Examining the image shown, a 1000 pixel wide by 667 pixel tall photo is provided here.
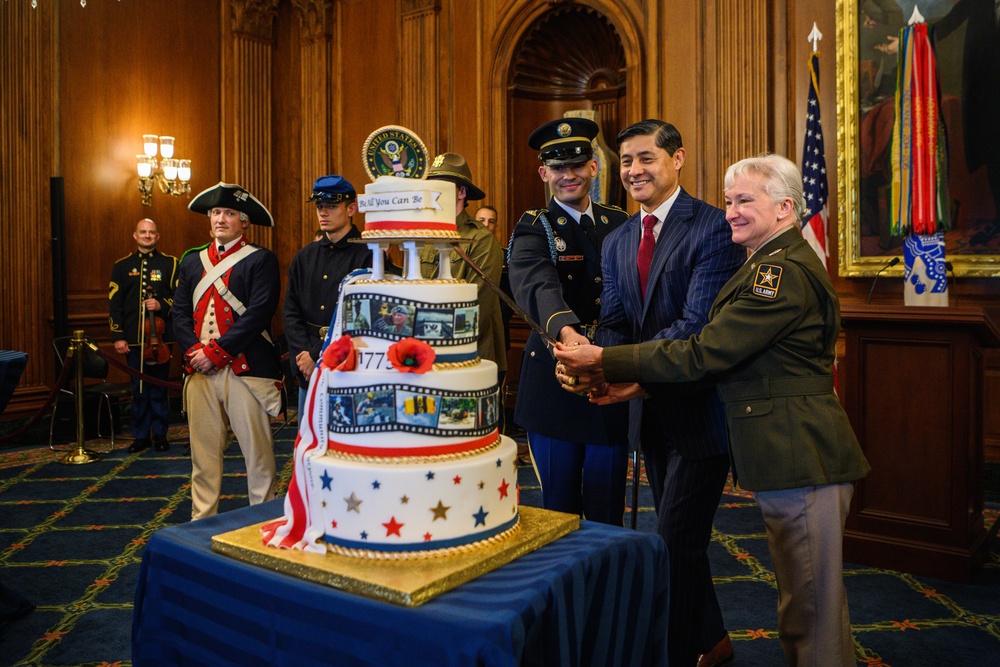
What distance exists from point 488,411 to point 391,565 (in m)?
0.39

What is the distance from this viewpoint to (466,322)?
1834 millimetres

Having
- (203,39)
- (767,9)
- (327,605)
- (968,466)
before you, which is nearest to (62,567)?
(327,605)

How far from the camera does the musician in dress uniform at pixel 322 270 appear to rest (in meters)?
4.00

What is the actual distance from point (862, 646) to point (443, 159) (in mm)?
2862

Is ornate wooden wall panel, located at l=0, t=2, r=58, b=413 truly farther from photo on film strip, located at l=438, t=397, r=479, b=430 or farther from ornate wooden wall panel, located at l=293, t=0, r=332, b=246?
photo on film strip, located at l=438, t=397, r=479, b=430

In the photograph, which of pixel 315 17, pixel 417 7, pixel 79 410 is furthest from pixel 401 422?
pixel 315 17

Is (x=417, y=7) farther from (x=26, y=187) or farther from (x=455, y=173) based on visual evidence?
(x=455, y=173)

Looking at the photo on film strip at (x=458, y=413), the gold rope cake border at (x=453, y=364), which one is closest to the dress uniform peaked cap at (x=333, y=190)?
the gold rope cake border at (x=453, y=364)

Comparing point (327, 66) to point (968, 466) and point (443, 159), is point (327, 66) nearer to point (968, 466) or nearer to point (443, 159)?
point (443, 159)

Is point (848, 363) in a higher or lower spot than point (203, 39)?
lower

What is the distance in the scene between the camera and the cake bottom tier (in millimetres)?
1674

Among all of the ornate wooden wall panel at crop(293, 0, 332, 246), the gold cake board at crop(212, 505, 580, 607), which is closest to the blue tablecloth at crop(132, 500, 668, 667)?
the gold cake board at crop(212, 505, 580, 607)

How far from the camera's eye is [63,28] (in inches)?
301

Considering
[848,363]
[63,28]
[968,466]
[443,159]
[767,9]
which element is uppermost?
[63,28]
